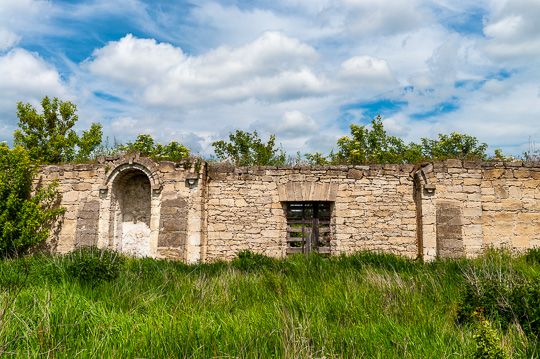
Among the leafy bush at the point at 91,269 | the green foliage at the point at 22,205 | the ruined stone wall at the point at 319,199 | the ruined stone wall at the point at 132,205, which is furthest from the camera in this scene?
the green foliage at the point at 22,205

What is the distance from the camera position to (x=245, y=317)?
167 inches

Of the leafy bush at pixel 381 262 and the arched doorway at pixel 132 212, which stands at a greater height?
the arched doorway at pixel 132 212

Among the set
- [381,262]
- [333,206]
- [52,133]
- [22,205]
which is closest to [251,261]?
[333,206]

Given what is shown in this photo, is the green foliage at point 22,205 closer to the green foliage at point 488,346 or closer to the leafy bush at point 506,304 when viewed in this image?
the leafy bush at point 506,304

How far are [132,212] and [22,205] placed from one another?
2.70 meters

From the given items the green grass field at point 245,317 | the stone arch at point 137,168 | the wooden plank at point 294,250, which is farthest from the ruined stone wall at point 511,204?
the stone arch at point 137,168

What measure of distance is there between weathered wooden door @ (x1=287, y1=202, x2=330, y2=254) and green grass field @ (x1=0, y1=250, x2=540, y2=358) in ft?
8.86

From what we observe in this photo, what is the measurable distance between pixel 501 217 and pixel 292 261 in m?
5.41

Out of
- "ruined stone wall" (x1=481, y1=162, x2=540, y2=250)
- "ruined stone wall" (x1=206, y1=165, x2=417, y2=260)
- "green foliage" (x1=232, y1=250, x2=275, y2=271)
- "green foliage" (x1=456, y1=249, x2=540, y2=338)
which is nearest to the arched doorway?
"ruined stone wall" (x1=206, y1=165, x2=417, y2=260)

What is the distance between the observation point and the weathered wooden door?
9461 mm

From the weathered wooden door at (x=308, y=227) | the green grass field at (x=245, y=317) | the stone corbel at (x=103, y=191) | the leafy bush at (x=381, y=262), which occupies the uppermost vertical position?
the stone corbel at (x=103, y=191)

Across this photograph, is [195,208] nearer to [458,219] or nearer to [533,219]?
[458,219]

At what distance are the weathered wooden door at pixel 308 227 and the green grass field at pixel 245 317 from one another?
270cm

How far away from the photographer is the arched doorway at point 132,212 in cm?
998
